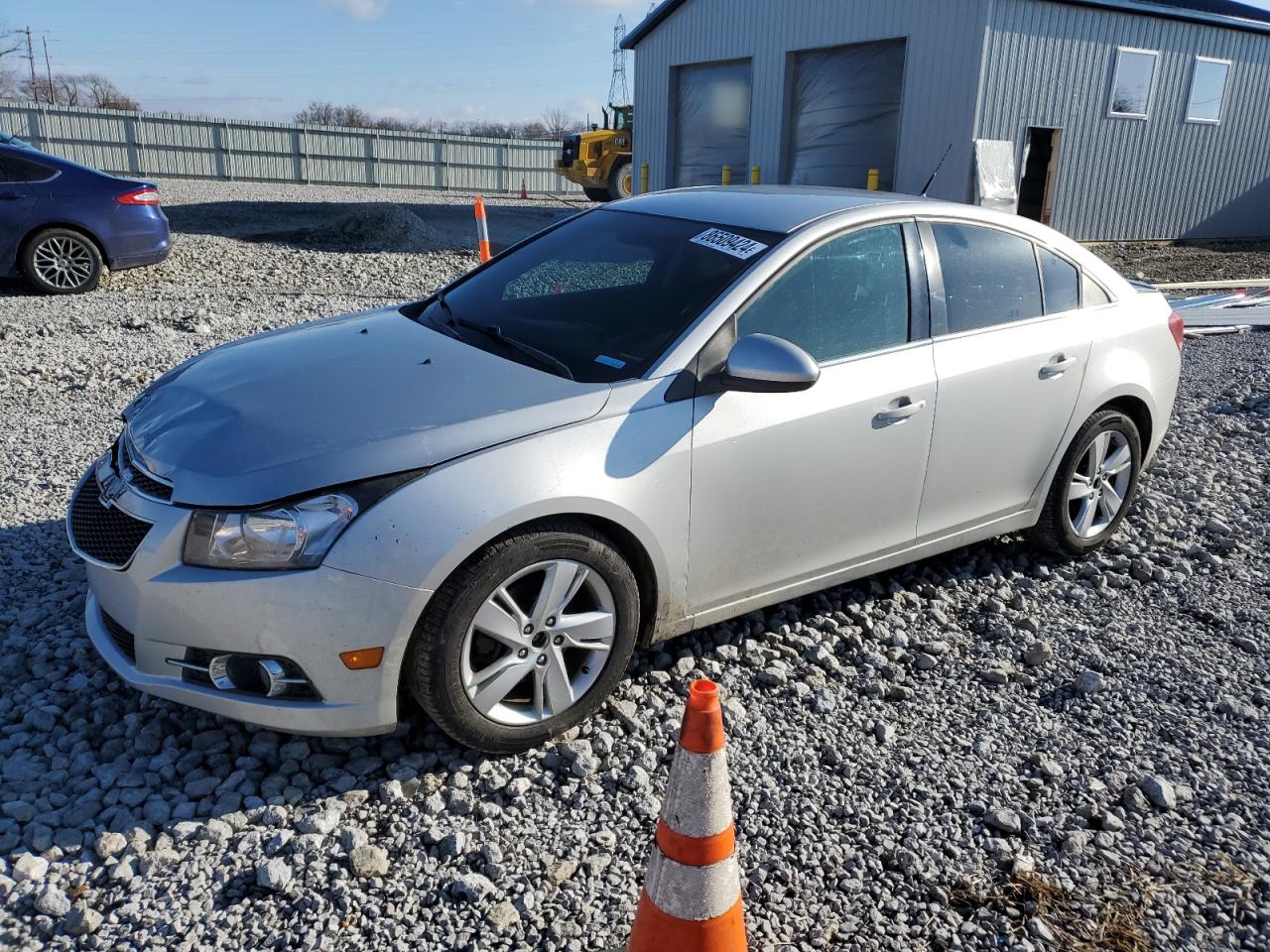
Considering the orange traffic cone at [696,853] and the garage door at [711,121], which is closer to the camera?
the orange traffic cone at [696,853]

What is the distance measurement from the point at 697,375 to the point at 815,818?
1.43 meters

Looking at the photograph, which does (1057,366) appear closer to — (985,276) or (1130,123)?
(985,276)

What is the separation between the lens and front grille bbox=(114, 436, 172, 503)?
3.02 m

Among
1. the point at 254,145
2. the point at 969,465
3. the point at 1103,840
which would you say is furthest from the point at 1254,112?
the point at 254,145

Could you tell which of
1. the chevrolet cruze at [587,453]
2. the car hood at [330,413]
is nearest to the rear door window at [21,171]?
the chevrolet cruze at [587,453]

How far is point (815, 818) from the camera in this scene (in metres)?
3.07

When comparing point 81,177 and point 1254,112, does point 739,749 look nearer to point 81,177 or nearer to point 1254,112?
point 81,177

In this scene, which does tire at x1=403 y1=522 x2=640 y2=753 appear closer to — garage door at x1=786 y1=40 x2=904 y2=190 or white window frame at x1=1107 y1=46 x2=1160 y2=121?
garage door at x1=786 y1=40 x2=904 y2=190

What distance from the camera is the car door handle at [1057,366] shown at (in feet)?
14.3

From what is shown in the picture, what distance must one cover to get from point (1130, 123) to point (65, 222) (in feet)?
55.7

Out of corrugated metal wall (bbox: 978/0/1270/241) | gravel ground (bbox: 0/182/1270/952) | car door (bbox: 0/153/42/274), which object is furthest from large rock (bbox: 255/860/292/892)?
corrugated metal wall (bbox: 978/0/1270/241)

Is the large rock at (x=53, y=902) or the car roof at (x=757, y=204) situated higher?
the car roof at (x=757, y=204)

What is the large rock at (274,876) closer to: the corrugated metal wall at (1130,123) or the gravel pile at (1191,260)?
the gravel pile at (1191,260)

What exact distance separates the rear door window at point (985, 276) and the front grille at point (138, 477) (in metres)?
2.91
